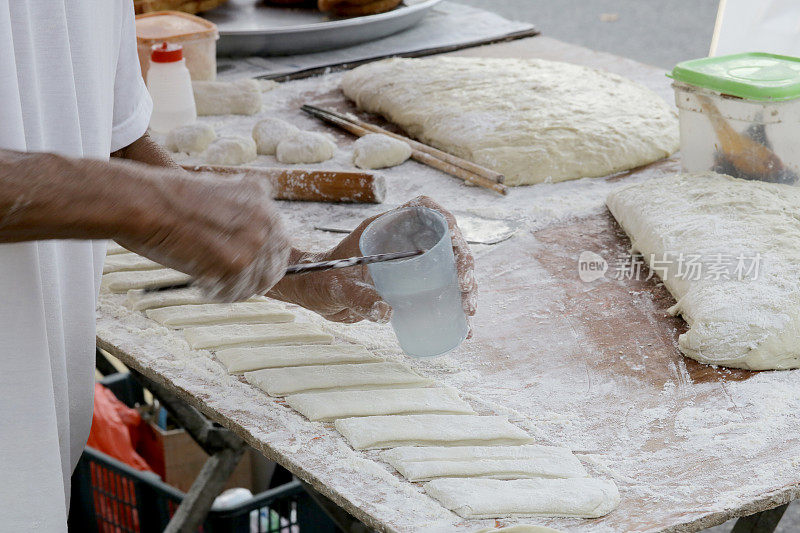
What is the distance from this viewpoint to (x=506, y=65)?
3.03 meters

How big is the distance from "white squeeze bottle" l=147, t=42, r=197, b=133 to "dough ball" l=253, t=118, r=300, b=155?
0.90 ft

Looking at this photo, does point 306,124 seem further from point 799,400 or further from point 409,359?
point 799,400

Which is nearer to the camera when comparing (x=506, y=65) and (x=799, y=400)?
(x=799, y=400)

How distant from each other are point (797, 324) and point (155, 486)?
5.46 feet

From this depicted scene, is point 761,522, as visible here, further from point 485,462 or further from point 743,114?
point 743,114

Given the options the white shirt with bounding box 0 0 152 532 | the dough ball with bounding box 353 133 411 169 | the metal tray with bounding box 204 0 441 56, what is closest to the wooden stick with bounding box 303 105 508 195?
the dough ball with bounding box 353 133 411 169

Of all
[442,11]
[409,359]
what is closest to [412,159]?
[409,359]

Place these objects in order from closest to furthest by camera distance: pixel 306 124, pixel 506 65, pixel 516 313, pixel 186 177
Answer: pixel 186 177 < pixel 516 313 < pixel 306 124 < pixel 506 65

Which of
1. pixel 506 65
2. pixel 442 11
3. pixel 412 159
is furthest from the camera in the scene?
pixel 442 11

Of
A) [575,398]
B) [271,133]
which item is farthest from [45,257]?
[271,133]

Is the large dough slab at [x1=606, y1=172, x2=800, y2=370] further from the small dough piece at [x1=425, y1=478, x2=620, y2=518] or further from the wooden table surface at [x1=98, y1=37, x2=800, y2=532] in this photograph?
the small dough piece at [x1=425, y1=478, x2=620, y2=518]

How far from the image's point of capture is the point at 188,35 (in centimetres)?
285

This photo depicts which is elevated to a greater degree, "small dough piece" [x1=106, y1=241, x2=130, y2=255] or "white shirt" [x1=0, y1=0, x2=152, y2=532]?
"white shirt" [x1=0, y1=0, x2=152, y2=532]

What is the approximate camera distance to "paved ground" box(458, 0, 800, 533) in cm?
682
